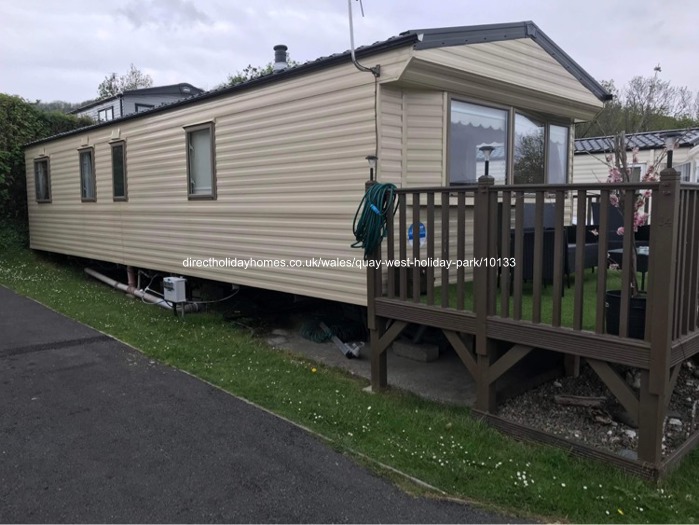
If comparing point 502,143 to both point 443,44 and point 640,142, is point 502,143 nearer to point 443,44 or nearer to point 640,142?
point 443,44

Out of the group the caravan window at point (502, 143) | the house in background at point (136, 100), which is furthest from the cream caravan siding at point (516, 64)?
the house in background at point (136, 100)

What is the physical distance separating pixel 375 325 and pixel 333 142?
1837 mm

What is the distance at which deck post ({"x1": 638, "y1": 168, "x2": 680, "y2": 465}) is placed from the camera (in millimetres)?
2971

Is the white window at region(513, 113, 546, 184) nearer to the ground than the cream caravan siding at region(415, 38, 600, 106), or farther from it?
nearer to the ground

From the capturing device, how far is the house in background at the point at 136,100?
19016 millimetres

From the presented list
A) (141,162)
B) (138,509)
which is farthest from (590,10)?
(138,509)

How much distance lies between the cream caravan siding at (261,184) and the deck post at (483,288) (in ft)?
4.81

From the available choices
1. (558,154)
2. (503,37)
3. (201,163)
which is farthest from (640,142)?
(201,163)

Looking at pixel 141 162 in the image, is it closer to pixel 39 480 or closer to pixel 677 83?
pixel 39 480

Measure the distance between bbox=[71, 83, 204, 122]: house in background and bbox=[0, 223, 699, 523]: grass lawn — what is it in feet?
47.9

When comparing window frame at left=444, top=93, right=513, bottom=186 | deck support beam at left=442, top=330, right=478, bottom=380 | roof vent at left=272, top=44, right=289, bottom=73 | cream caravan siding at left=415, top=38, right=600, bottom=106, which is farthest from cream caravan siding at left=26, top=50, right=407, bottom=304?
roof vent at left=272, top=44, right=289, bottom=73

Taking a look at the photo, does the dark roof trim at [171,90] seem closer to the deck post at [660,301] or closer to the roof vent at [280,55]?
the roof vent at [280,55]

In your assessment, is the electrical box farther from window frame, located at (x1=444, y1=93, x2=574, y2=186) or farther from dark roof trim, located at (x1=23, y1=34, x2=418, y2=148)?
window frame, located at (x1=444, y1=93, x2=574, y2=186)

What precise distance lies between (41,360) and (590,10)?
17630 mm
